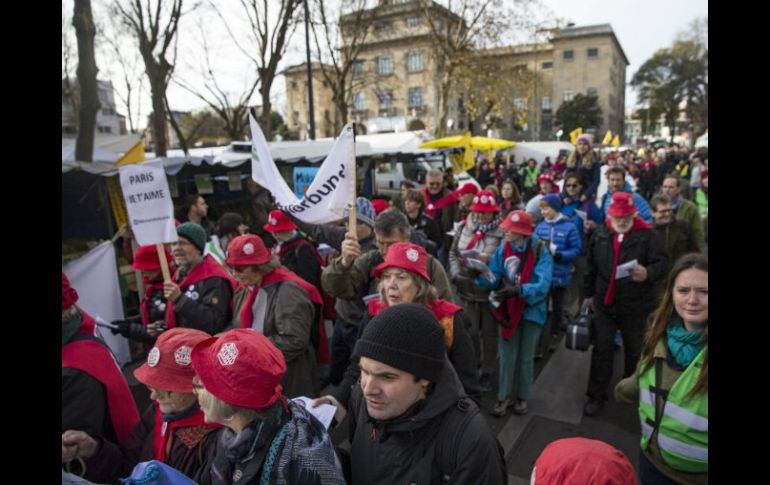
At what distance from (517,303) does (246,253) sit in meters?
2.37

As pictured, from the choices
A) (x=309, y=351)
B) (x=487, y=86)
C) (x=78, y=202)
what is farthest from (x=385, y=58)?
(x=309, y=351)

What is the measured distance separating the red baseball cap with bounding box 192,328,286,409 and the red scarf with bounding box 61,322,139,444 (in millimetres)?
787

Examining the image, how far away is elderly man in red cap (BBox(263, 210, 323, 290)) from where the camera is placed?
4.61 metres

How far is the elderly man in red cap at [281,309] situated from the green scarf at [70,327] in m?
0.94

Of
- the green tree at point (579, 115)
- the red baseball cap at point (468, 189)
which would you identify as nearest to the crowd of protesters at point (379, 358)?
the red baseball cap at point (468, 189)

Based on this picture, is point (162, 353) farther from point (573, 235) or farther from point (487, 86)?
point (487, 86)

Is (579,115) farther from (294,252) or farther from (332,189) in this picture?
(332,189)

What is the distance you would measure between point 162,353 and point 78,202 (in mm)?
5964

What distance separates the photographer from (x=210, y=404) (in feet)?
6.03

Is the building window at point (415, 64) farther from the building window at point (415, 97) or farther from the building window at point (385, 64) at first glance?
the building window at point (385, 64)

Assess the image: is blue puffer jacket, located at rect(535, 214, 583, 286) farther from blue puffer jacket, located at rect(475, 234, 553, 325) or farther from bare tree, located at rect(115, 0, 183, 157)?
bare tree, located at rect(115, 0, 183, 157)

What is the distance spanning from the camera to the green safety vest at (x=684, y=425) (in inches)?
83.3

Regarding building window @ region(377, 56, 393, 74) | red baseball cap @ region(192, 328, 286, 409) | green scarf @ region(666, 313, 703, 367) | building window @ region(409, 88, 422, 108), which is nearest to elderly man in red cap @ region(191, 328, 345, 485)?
red baseball cap @ region(192, 328, 286, 409)

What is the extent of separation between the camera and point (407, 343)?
70.2 inches
